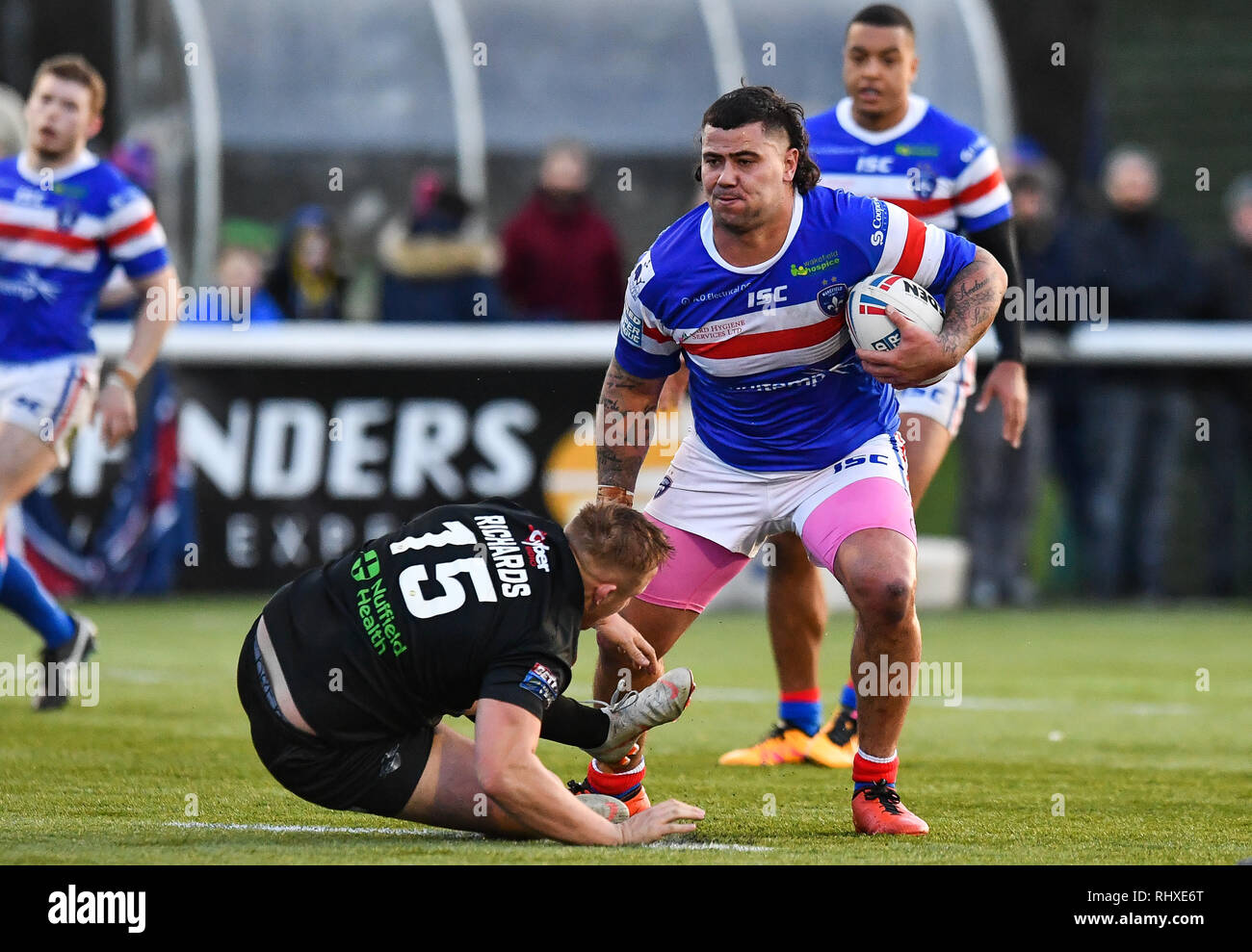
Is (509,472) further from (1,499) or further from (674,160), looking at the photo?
(1,499)

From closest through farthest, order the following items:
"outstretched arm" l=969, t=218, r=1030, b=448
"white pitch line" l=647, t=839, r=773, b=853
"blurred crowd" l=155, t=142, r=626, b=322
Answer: "white pitch line" l=647, t=839, r=773, b=853, "outstretched arm" l=969, t=218, r=1030, b=448, "blurred crowd" l=155, t=142, r=626, b=322

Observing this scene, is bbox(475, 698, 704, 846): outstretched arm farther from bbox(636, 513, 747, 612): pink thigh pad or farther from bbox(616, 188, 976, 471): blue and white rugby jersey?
bbox(616, 188, 976, 471): blue and white rugby jersey

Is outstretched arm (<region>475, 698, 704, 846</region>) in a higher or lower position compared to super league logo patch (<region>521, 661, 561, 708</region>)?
lower

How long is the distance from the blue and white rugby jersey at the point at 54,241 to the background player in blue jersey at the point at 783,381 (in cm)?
362

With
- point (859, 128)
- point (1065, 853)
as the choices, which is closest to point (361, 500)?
point (859, 128)

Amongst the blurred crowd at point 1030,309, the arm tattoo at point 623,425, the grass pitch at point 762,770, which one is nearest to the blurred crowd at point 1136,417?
the blurred crowd at point 1030,309

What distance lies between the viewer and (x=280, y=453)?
1431cm

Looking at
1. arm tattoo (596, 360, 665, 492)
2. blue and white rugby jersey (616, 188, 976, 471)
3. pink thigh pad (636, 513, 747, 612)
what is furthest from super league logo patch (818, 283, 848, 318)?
pink thigh pad (636, 513, 747, 612)

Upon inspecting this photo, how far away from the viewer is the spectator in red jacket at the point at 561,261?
598 inches

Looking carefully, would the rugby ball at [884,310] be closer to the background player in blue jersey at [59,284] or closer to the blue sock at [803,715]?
the blue sock at [803,715]

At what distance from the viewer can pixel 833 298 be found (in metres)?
6.48

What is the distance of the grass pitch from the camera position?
19.0 ft

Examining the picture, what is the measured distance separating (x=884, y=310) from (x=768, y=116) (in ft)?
2.28

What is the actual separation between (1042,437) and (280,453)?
18.5 ft
